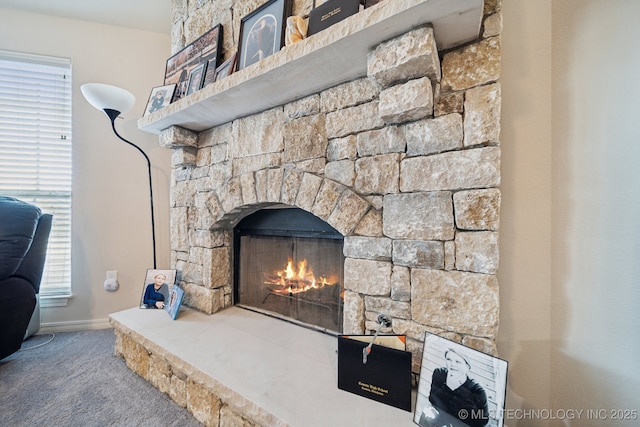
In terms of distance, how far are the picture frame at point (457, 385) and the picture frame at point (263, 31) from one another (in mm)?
1533

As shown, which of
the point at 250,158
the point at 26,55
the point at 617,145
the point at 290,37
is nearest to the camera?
the point at 617,145

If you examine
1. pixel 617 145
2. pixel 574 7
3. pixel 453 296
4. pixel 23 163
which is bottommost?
pixel 453 296

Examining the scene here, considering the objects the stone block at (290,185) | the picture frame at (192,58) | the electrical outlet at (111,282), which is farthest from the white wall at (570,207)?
the electrical outlet at (111,282)

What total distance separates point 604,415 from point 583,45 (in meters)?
1.34

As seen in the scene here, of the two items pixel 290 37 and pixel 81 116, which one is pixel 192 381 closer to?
pixel 290 37

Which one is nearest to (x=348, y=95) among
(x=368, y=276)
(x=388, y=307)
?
(x=368, y=276)

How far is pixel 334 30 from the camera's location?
0.94 m

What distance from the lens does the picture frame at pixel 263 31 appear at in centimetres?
135

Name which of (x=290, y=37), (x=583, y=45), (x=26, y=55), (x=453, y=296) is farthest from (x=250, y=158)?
(x=26, y=55)

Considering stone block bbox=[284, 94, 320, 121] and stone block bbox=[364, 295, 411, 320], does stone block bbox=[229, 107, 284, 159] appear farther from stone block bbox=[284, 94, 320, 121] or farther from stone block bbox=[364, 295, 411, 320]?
stone block bbox=[364, 295, 411, 320]

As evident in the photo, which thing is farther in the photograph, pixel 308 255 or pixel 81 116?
pixel 81 116

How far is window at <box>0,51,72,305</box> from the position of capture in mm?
2205

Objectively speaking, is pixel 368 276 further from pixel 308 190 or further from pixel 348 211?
pixel 308 190

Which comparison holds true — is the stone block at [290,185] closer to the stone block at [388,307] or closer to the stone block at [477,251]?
the stone block at [388,307]
